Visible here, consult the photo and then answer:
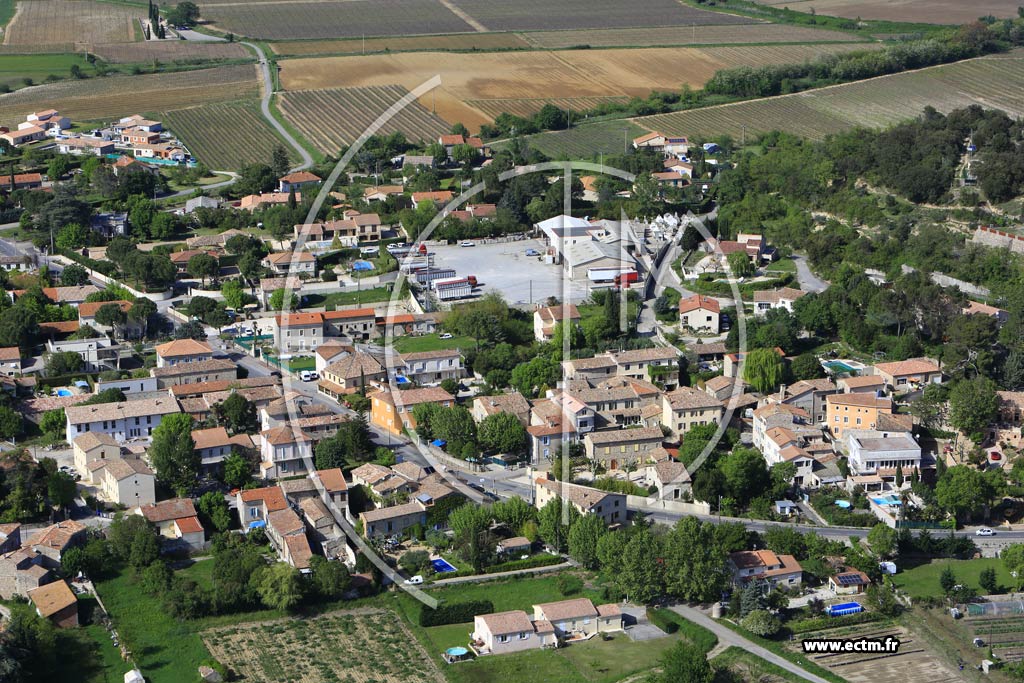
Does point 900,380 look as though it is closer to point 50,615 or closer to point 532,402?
point 532,402

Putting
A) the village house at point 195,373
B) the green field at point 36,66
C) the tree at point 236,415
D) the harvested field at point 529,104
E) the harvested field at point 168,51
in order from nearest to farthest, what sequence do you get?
the tree at point 236,415, the village house at point 195,373, the harvested field at point 529,104, the green field at point 36,66, the harvested field at point 168,51

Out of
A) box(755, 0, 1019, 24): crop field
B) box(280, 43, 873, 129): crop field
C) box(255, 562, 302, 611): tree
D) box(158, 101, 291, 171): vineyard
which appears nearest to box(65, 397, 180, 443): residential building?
box(255, 562, 302, 611): tree

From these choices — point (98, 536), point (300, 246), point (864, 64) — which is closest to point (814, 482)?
point (98, 536)

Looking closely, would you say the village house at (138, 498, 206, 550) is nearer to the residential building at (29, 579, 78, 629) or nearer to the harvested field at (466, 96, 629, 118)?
the residential building at (29, 579, 78, 629)

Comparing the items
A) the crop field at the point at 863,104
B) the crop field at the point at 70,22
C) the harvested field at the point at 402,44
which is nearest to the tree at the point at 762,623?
the crop field at the point at 863,104

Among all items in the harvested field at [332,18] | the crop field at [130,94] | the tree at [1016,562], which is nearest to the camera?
the tree at [1016,562]

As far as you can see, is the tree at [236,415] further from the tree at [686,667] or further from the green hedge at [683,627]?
the tree at [686,667]
